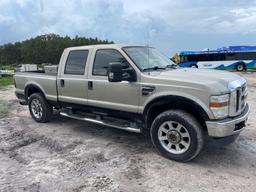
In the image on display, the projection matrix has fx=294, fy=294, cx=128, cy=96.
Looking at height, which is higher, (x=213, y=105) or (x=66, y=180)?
(x=213, y=105)

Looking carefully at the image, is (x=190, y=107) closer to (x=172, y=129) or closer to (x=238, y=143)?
(x=172, y=129)

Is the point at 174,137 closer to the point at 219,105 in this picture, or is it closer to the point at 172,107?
the point at 172,107

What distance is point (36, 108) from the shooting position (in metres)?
7.60

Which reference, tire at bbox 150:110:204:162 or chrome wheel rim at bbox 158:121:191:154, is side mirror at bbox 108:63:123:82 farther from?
chrome wheel rim at bbox 158:121:191:154

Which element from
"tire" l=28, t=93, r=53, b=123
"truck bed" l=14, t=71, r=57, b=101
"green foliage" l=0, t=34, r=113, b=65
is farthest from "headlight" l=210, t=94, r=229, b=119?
"green foliage" l=0, t=34, r=113, b=65

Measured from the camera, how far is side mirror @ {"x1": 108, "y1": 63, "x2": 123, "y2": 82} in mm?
4992

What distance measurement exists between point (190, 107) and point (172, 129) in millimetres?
473

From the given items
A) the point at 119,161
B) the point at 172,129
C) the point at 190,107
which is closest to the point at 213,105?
the point at 190,107

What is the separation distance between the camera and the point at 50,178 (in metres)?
4.40

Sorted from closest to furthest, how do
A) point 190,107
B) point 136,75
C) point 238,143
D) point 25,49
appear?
point 190,107 < point 136,75 < point 238,143 < point 25,49

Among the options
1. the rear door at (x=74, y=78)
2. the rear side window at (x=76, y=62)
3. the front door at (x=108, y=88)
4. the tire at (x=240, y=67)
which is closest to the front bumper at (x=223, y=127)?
the front door at (x=108, y=88)

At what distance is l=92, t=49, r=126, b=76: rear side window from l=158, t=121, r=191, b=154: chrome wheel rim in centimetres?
157

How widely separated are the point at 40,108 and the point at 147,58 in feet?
10.8

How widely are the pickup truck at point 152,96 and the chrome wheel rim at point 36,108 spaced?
708 millimetres
